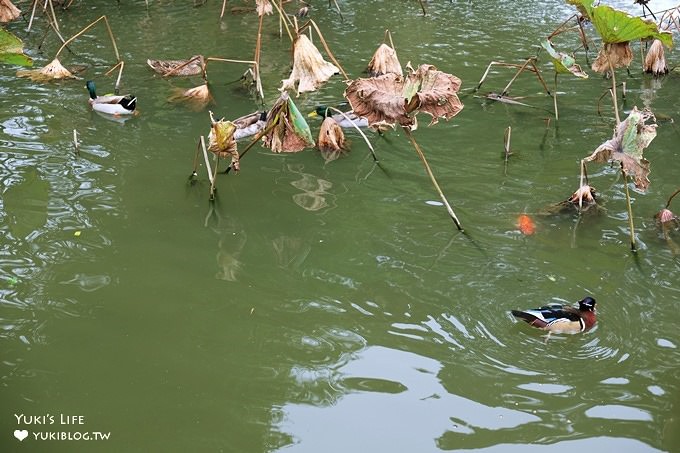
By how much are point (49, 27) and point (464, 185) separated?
7026 millimetres

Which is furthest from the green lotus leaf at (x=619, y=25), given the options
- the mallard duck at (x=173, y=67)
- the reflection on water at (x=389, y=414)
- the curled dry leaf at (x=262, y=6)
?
the mallard duck at (x=173, y=67)

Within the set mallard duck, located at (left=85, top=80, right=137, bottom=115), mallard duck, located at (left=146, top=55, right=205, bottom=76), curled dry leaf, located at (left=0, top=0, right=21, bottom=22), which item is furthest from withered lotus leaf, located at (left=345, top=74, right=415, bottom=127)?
curled dry leaf, located at (left=0, top=0, right=21, bottom=22)

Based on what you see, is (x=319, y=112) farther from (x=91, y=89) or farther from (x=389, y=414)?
(x=389, y=414)

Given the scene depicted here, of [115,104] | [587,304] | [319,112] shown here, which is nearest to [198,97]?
[115,104]

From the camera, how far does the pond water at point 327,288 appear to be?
4.27 m

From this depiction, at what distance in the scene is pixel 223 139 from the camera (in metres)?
6.29

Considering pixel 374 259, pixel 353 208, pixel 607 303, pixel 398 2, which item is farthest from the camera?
pixel 398 2

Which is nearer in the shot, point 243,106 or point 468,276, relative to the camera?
point 468,276

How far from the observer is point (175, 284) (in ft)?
17.9

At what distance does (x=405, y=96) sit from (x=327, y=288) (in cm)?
144

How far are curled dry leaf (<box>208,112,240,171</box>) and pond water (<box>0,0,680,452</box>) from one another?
0.48 meters

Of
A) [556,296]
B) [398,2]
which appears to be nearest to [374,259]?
[556,296]

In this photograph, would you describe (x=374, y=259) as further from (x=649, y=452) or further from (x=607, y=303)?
(x=649, y=452)

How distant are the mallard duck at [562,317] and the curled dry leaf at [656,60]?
5.92 meters
